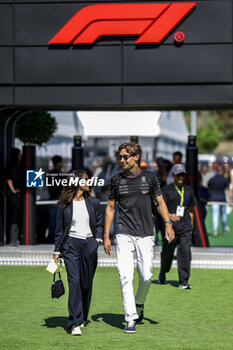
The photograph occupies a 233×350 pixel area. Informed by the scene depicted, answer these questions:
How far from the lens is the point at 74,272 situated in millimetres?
8453

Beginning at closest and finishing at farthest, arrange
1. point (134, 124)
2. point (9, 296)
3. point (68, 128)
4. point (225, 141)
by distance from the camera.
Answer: point (9, 296), point (134, 124), point (68, 128), point (225, 141)

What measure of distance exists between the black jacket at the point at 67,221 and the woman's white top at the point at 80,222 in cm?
4

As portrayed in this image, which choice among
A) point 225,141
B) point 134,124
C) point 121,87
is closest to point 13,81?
point 121,87

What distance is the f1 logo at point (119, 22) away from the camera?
50.1ft

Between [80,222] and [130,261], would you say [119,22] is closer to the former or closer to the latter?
[80,222]

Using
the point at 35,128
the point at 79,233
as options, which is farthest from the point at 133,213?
the point at 35,128

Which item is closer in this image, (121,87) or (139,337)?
→ (139,337)

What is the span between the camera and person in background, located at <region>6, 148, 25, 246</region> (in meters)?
15.6

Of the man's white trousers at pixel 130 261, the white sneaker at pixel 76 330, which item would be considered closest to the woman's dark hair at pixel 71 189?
the man's white trousers at pixel 130 261

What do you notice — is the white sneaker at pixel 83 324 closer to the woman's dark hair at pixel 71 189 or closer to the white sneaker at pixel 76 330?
the white sneaker at pixel 76 330

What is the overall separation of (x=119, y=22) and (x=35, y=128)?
3.68 metres

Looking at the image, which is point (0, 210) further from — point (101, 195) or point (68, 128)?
point (68, 128)

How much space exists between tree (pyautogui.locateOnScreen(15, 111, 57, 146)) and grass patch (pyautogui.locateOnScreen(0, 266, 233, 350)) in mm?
5331

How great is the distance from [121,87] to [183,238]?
14.7 feet
